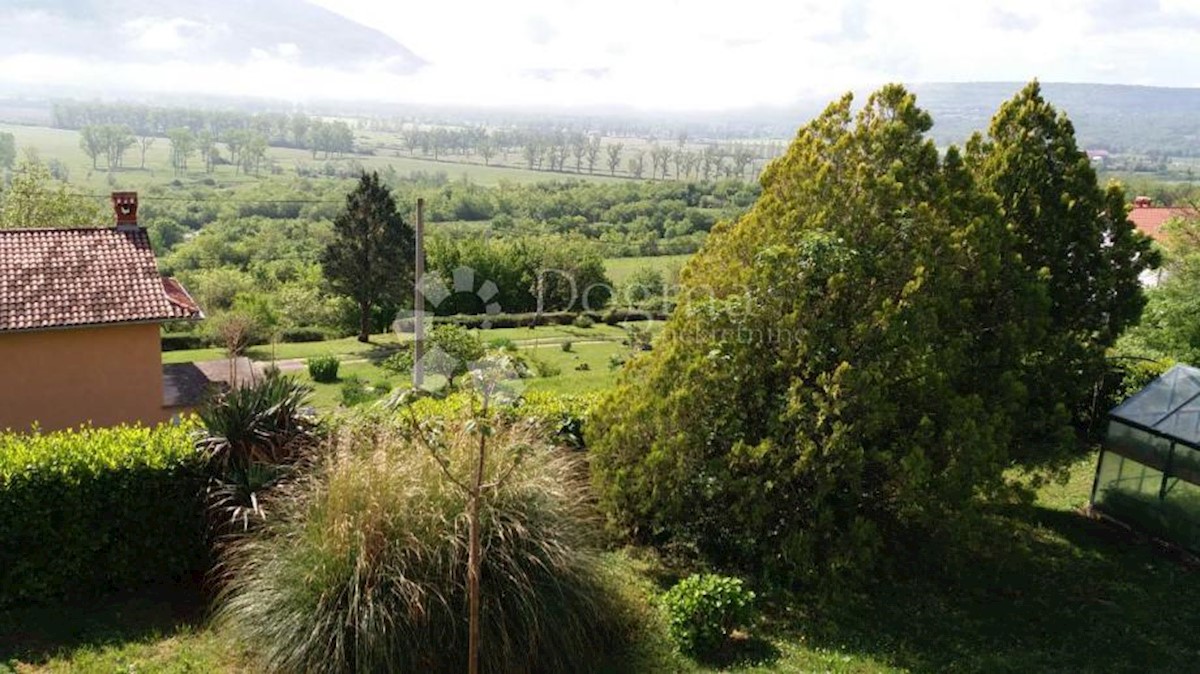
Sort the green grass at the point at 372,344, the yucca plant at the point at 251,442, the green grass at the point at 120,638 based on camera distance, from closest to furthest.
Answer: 1. the green grass at the point at 120,638
2. the yucca plant at the point at 251,442
3. the green grass at the point at 372,344

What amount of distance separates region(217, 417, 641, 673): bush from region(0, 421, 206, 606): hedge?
50.4 inches

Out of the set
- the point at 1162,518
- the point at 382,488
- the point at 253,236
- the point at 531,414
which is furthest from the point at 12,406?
the point at 253,236

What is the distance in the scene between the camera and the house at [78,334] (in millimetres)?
13469

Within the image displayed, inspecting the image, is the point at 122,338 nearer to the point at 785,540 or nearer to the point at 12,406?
the point at 12,406

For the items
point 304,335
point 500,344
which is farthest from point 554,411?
point 304,335

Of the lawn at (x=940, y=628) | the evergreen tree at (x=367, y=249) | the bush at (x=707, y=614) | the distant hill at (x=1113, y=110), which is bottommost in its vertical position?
the evergreen tree at (x=367, y=249)

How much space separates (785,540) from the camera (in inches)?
289

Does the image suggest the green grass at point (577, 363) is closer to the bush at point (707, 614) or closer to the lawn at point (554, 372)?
the lawn at point (554, 372)

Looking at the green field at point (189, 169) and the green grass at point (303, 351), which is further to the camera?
the green field at point (189, 169)

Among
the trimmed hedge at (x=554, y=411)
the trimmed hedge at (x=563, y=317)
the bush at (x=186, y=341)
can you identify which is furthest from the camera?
the trimmed hedge at (x=563, y=317)

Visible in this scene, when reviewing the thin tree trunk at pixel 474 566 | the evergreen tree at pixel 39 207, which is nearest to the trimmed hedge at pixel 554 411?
the thin tree trunk at pixel 474 566

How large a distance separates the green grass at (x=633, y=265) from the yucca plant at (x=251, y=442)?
159 ft

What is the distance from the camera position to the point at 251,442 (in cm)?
794

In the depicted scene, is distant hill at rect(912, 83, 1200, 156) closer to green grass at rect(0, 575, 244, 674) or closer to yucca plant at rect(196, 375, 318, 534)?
yucca plant at rect(196, 375, 318, 534)
